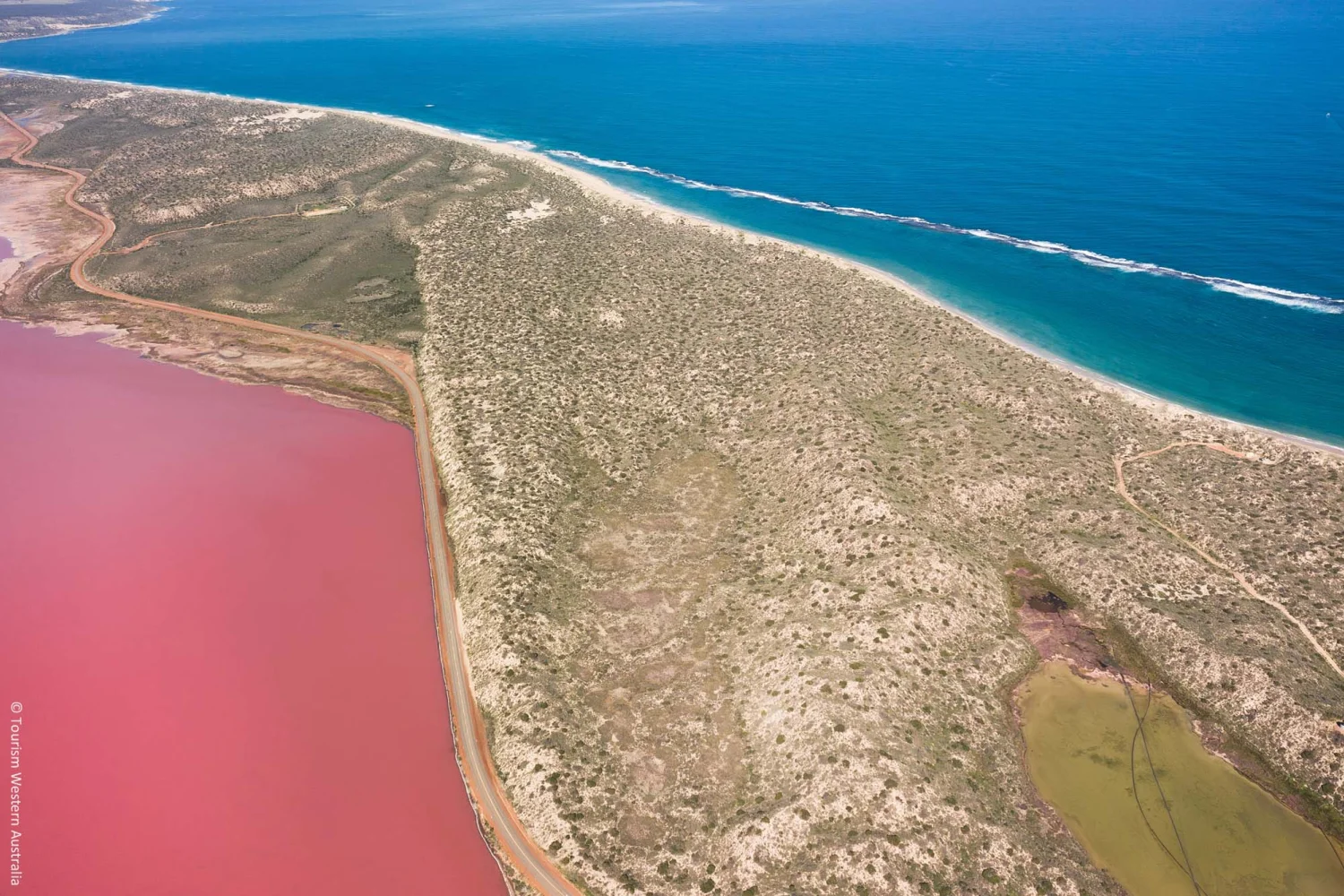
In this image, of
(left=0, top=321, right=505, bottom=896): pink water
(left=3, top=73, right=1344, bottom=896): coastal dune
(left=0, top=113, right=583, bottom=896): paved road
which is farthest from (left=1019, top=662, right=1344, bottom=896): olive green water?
(left=0, top=321, right=505, bottom=896): pink water

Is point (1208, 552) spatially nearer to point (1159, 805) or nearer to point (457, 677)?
point (1159, 805)

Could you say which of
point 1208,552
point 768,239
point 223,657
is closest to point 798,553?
point 1208,552

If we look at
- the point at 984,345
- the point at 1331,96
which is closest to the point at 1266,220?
the point at 984,345

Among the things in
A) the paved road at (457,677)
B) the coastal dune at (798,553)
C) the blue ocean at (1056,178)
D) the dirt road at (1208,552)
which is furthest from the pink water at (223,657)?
the blue ocean at (1056,178)

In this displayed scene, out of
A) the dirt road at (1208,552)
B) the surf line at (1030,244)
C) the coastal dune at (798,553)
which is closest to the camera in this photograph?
the coastal dune at (798,553)

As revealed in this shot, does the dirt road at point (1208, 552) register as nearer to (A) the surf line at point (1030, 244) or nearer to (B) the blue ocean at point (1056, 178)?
(B) the blue ocean at point (1056, 178)

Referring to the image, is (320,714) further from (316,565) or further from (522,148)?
(522,148)
